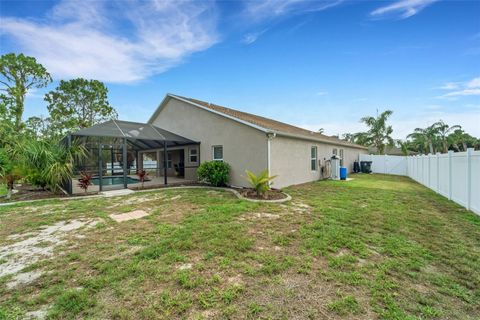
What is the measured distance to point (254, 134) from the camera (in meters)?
9.88

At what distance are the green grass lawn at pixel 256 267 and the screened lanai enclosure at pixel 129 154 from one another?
448 cm

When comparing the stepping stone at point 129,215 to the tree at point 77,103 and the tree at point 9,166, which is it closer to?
the tree at point 9,166

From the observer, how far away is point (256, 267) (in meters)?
3.15

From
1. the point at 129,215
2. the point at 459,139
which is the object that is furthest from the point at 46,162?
the point at 459,139

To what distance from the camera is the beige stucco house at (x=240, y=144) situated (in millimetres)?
9844

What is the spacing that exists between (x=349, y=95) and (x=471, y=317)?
A: 63.2ft

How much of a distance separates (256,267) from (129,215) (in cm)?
430

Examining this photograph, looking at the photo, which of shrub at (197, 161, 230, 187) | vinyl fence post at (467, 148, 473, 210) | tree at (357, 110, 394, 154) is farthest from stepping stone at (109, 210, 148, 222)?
tree at (357, 110, 394, 154)

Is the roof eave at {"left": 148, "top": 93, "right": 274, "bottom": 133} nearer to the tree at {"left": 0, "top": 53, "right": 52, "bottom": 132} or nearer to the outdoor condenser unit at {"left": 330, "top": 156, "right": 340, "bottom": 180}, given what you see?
the outdoor condenser unit at {"left": 330, "top": 156, "right": 340, "bottom": 180}

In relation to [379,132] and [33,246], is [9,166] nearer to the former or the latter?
[33,246]

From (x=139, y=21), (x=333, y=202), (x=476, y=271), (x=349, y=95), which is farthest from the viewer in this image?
(x=349, y=95)

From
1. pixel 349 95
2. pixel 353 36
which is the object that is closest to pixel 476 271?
pixel 353 36

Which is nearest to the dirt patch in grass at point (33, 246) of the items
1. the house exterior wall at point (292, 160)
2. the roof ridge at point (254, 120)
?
the house exterior wall at point (292, 160)

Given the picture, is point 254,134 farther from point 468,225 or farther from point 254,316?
point 254,316
